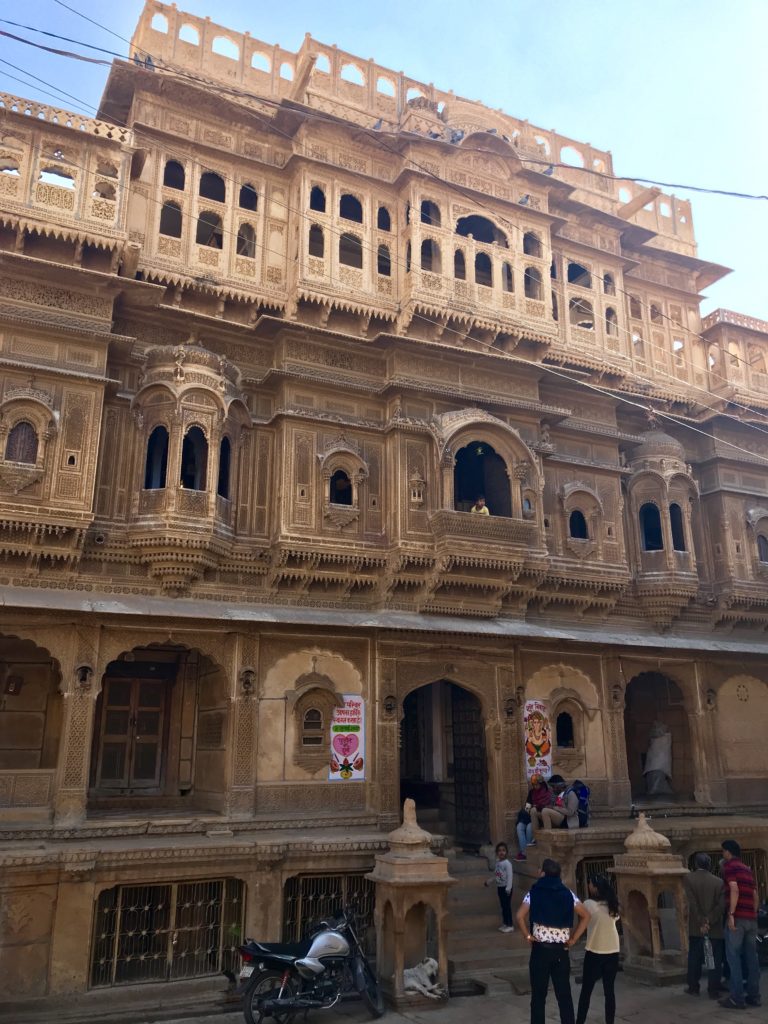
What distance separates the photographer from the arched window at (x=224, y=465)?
1484cm

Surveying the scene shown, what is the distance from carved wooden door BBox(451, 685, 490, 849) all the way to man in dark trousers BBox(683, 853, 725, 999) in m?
5.63

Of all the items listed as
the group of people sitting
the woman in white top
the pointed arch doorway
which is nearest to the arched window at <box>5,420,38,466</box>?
the pointed arch doorway

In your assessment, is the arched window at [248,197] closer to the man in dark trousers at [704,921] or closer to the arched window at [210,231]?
the arched window at [210,231]

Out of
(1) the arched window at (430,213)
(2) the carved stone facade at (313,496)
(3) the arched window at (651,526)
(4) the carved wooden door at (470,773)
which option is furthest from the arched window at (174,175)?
(3) the arched window at (651,526)

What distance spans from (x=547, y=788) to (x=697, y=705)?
213 inches

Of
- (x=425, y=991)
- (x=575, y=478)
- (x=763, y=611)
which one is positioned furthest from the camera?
(x=763, y=611)

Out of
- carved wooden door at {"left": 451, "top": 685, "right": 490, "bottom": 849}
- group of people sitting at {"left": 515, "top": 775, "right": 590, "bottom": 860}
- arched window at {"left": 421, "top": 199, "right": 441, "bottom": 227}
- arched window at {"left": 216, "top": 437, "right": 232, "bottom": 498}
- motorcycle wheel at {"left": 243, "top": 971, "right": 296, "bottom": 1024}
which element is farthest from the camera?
arched window at {"left": 421, "top": 199, "right": 441, "bottom": 227}

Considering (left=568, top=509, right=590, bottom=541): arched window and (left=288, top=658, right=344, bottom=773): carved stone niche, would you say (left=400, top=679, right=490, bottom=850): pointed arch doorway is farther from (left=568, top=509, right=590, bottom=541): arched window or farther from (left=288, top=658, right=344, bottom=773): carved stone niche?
(left=568, top=509, right=590, bottom=541): arched window

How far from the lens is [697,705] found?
59.4 feet

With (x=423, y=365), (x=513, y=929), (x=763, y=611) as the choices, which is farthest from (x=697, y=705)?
(x=423, y=365)

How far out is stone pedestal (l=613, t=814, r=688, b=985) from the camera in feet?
35.7

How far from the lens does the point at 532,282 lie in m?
18.3

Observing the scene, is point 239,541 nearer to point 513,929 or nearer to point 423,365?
point 423,365

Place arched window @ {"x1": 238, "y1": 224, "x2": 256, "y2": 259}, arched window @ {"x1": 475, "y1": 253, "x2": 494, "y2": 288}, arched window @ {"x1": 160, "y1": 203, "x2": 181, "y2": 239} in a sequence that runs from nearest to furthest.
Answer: arched window @ {"x1": 160, "y1": 203, "x2": 181, "y2": 239} → arched window @ {"x1": 238, "y1": 224, "x2": 256, "y2": 259} → arched window @ {"x1": 475, "y1": 253, "x2": 494, "y2": 288}
